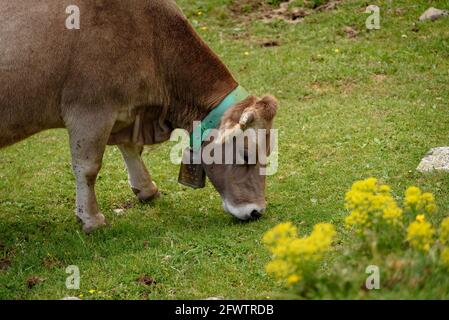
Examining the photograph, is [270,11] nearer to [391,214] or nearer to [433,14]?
[433,14]

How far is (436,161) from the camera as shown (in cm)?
878

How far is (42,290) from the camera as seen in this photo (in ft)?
21.9

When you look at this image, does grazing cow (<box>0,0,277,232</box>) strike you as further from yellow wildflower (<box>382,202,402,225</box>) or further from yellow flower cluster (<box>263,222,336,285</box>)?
yellow flower cluster (<box>263,222,336,285</box>)

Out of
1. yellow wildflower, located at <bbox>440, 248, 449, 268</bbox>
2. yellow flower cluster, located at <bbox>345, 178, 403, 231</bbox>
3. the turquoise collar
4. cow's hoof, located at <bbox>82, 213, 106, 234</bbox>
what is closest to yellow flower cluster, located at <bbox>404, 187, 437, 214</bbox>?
yellow flower cluster, located at <bbox>345, 178, 403, 231</bbox>

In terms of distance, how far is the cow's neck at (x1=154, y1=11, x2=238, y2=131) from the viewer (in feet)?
25.9

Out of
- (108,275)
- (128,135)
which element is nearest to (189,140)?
(128,135)

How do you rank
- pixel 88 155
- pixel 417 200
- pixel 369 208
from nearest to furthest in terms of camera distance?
pixel 369 208 → pixel 417 200 → pixel 88 155

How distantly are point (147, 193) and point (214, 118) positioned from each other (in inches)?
51.6

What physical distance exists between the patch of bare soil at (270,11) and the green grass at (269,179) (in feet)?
0.66

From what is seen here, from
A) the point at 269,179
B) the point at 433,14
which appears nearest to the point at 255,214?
the point at 269,179

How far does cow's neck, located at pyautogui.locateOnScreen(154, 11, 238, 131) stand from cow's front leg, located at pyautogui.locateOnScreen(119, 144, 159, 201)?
2.55ft

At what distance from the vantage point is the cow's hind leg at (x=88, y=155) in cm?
758

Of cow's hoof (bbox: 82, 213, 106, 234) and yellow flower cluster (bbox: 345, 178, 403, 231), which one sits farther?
cow's hoof (bbox: 82, 213, 106, 234)
